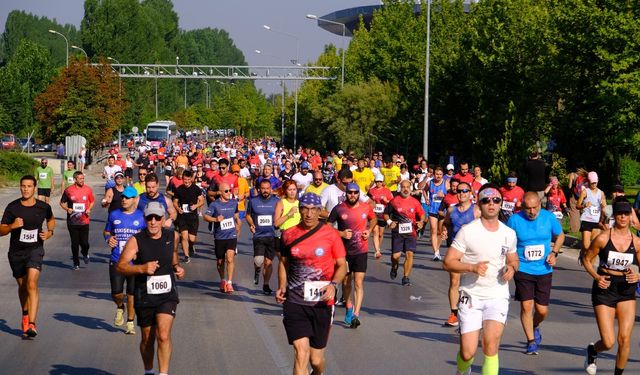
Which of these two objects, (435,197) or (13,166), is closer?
(435,197)

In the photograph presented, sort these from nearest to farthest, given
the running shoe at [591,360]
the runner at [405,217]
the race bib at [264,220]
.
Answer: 1. the running shoe at [591,360]
2. the race bib at [264,220]
3. the runner at [405,217]

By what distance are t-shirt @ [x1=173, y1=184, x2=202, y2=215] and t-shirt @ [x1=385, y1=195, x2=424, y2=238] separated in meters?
4.57

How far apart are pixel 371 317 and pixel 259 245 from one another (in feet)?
8.92

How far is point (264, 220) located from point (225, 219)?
0.68 metres

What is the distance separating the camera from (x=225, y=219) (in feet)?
51.9

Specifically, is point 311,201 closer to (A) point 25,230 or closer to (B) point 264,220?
(A) point 25,230

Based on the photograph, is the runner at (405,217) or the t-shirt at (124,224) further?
the runner at (405,217)

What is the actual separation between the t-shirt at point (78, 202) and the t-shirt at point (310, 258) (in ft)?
34.1

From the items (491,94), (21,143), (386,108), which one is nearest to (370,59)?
(386,108)

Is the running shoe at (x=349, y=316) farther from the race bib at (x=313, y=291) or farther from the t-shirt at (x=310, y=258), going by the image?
the race bib at (x=313, y=291)

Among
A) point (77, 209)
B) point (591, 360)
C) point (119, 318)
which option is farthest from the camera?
point (77, 209)

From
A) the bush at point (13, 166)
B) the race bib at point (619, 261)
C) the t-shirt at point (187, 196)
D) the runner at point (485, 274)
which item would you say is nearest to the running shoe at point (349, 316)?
the race bib at point (619, 261)

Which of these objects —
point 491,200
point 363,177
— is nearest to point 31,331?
point 491,200

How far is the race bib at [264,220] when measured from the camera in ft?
50.6
